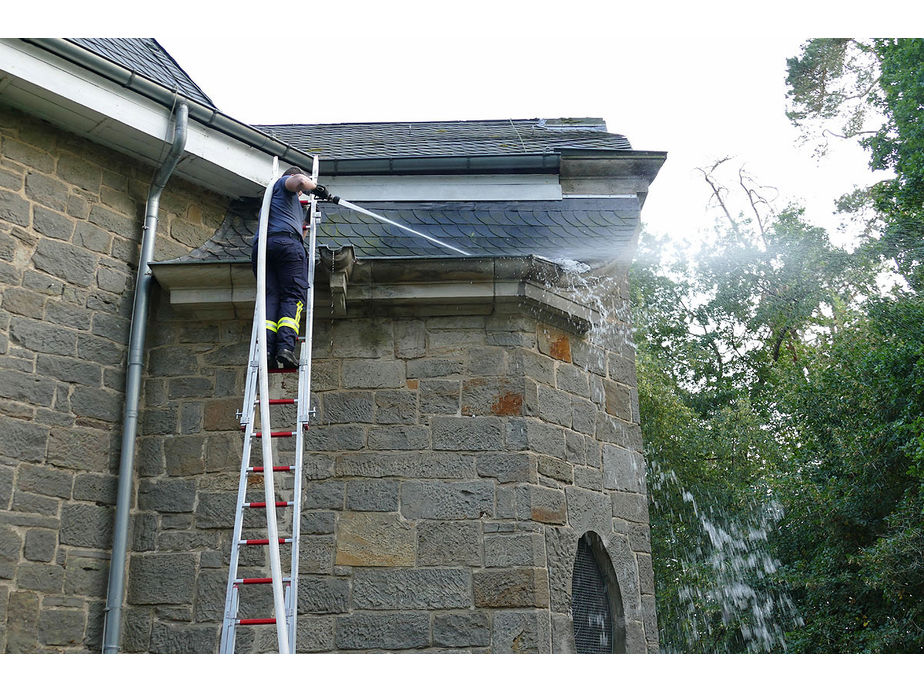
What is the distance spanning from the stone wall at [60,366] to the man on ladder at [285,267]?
1.15 metres

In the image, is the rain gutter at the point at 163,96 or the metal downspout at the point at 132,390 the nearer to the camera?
the metal downspout at the point at 132,390

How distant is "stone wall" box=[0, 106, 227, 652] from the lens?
5.58 meters

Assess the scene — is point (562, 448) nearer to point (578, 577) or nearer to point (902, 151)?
point (578, 577)

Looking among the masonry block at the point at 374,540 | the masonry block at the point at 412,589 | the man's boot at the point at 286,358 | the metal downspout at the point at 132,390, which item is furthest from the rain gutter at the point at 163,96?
the masonry block at the point at 412,589

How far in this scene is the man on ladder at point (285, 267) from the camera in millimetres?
5703

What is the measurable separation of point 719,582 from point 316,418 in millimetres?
10013

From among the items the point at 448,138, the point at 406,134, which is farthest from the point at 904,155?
the point at 406,134

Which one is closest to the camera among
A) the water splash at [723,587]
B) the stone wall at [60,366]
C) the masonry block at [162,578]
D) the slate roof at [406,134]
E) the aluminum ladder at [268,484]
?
the aluminum ladder at [268,484]

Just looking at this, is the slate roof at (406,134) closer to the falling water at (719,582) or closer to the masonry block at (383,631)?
the masonry block at (383,631)

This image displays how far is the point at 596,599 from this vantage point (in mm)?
6312

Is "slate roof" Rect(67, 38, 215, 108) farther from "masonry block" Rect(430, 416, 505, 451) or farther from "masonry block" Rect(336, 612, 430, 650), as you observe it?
"masonry block" Rect(336, 612, 430, 650)

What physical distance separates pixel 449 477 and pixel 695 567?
9.67 m

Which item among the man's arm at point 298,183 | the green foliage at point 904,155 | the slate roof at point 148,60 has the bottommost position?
the man's arm at point 298,183

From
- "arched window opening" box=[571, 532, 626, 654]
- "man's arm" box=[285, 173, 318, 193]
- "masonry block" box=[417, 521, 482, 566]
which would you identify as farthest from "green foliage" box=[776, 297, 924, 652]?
"man's arm" box=[285, 173, 318, 193]
